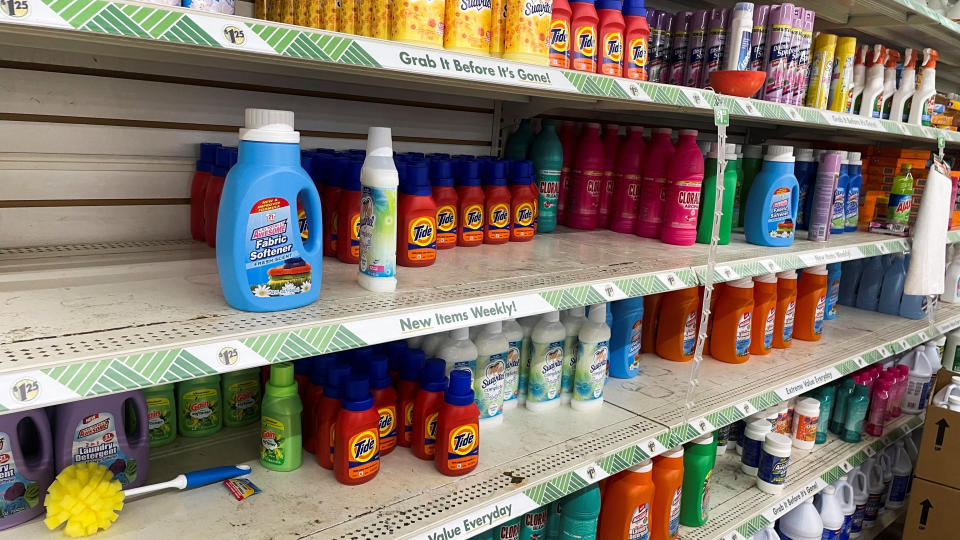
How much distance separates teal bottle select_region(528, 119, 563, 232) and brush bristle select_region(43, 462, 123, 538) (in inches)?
52.5

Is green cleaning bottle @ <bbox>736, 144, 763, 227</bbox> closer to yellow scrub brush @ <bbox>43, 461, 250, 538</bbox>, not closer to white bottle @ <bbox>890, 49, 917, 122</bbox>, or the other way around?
white bottle @ <bbox>890, 49, 917, 122</bbox>

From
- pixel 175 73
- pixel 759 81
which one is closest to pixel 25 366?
pixel 175 73

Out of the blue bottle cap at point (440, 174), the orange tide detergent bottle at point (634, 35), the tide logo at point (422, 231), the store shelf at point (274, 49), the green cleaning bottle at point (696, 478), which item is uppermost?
the orange tide detergent bottle at point (634, 35)

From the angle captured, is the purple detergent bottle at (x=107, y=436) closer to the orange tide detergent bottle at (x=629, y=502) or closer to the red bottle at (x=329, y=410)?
the red bottle at (x=329, y=410)

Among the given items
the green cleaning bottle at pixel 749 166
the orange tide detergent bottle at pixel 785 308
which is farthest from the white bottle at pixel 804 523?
the green cleaning bottle at pixel 749 166

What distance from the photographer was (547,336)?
1.71 m

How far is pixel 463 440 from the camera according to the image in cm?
138

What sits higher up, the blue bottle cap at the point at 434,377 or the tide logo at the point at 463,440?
the blue bottle cap at the point at 434,377

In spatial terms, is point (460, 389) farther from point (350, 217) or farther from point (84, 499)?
point (84, 499)

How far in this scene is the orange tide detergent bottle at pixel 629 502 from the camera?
1.74 meters

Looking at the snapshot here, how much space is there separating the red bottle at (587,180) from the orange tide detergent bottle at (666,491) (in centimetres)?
77

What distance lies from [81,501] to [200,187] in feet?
2.39

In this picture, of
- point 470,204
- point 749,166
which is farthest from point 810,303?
point 470,204

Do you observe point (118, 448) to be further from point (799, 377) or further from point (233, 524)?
point (799, 377)
